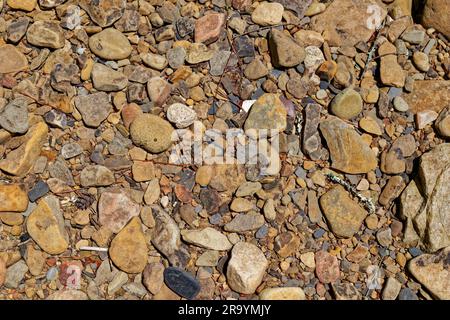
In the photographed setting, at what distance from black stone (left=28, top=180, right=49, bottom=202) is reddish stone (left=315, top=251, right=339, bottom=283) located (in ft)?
5.01

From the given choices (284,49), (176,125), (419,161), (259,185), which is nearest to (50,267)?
(176,125)

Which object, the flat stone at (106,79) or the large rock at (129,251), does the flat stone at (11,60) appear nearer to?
the flat stone at (106,79)

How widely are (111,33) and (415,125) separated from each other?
184 centimetres

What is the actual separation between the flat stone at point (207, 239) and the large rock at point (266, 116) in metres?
0.62

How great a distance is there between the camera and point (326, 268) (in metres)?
2.74

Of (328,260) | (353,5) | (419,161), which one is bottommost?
(328,260)

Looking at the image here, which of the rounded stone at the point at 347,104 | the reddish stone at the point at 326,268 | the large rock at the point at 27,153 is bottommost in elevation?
the reddish stone at the point at 326,268

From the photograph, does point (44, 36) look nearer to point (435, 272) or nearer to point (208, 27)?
point (208, 27)

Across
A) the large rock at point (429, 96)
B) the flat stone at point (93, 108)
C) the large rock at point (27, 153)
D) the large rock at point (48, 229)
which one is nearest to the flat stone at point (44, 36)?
the flat stone at point (93, 108)

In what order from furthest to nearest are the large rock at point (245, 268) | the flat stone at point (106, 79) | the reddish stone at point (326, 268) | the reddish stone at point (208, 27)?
the reddish stone at point (208, 27) < the flat stone at point (106, 79) < the reddish stone at point (326, 268) < the large rock at point (245, 268)

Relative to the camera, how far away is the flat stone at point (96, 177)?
275 cm

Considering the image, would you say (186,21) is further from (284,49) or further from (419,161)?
(419,161)

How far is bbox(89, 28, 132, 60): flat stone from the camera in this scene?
113 inches

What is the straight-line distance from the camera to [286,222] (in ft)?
9.14
